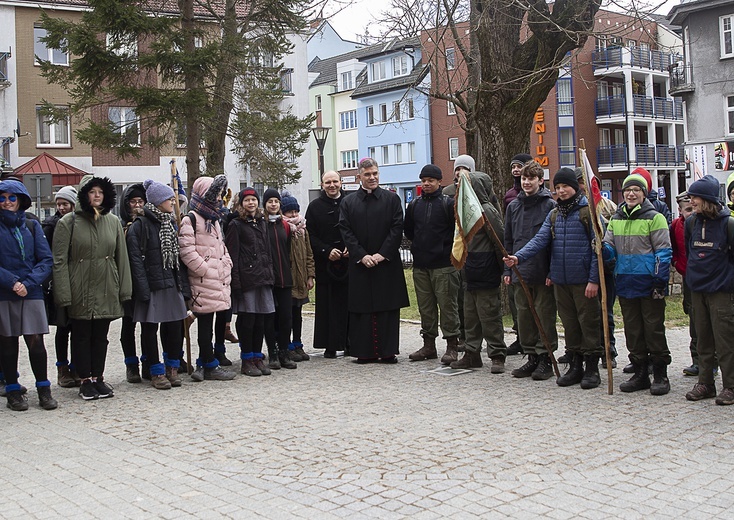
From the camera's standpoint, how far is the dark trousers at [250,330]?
9.92 metres

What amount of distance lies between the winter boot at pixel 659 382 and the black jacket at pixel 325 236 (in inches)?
165

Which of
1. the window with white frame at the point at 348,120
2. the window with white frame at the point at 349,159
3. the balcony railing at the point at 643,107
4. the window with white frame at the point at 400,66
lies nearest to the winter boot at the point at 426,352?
the balcony railing at the point at 643,107

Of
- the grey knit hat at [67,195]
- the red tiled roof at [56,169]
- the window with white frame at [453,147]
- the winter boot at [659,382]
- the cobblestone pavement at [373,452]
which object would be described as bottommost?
the cobblestone pavement at [373,452]

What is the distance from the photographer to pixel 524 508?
506 cm

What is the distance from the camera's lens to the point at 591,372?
8688 mm

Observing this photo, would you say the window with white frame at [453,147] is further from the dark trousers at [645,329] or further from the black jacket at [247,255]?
the dark trousers at [645,329]

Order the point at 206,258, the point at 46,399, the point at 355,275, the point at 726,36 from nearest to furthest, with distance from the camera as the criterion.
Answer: the point at 46,399 → the point at 206,258 → the point at 355,275 → the point at 726,36

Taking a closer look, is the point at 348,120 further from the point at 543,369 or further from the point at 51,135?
the point at 543,369

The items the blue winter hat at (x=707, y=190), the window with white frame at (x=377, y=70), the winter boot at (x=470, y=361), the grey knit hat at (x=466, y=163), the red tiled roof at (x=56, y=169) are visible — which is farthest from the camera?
the window with white frame at (x=377, y=70)

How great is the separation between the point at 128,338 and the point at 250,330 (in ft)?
4.54

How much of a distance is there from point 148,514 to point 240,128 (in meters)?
19.3

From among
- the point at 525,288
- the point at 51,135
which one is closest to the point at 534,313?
the point at 525,288

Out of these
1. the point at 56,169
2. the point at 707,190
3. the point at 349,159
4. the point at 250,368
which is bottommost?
the point at 250,368

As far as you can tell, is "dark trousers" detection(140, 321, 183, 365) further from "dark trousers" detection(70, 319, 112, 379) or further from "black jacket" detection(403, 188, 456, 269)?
"black jacket" detection(403, 188, 456, 269)
